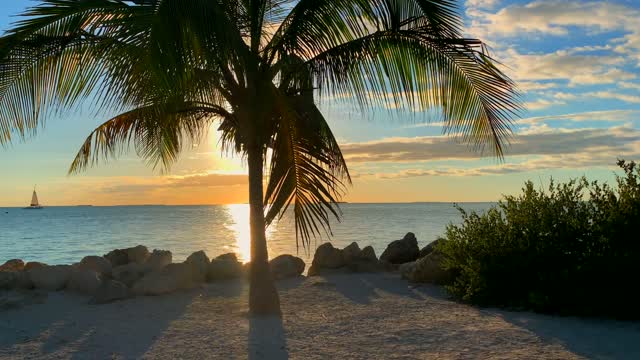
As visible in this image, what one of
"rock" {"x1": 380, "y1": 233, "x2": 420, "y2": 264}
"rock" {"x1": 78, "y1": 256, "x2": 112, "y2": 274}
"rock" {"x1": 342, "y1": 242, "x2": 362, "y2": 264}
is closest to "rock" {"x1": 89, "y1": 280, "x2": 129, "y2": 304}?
"rock" {"x1": 78, "y1": 256, "x2": 112, "y2": 274}

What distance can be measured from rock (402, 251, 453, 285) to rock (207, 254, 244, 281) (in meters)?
3.80

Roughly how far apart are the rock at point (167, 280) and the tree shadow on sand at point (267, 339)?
2.66 meters

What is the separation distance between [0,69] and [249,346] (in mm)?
4612

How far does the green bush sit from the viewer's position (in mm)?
9008

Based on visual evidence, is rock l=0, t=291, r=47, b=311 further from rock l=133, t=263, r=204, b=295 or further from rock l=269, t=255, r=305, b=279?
rock l=269, t=255, r=305, b=279

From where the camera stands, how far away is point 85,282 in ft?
36.4

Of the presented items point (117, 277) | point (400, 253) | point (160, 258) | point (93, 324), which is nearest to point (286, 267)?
point (160, 258)

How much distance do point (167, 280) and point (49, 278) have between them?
2.23 m

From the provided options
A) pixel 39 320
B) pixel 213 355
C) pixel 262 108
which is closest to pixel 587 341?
pixel 213 355

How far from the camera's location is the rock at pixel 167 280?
36.1 feet

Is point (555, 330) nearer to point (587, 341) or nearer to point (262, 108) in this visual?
point (587, 341)

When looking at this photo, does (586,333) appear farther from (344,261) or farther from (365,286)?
(344,261)

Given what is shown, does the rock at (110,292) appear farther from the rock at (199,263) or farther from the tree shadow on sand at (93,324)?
the rock at (199,263)

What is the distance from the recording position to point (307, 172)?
859cm
